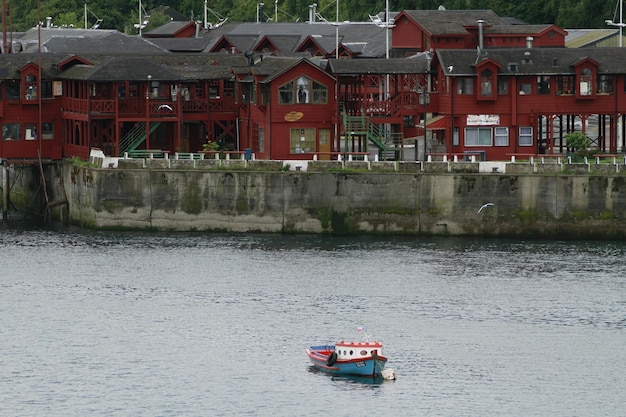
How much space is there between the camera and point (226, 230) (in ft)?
357

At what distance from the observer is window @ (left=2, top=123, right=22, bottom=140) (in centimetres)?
11656

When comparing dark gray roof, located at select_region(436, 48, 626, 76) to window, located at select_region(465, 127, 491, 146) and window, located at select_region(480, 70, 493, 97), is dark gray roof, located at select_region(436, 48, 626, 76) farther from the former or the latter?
window, located at select_region(465, 127, 491, 146)

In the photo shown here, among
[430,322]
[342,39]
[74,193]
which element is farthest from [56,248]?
[342,39]

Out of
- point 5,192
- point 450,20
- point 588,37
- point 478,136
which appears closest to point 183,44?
point 450,20

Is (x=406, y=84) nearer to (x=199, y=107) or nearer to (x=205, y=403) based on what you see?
(x=199, y=107)

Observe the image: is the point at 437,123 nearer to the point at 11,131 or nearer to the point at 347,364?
the point at 11,131

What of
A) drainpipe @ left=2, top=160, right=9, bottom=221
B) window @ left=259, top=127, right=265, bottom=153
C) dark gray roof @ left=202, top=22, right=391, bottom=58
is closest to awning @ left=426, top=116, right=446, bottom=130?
window @ left=259, top=127, right=265, bottom=153

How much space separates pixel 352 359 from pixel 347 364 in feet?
1.77

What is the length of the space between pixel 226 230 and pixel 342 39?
49591mm

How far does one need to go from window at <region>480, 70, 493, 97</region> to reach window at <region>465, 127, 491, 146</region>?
85.9 inches

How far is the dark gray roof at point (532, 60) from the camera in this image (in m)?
115

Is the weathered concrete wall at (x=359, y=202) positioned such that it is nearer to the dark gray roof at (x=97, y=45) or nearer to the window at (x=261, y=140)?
the window at (x=261, y=140)

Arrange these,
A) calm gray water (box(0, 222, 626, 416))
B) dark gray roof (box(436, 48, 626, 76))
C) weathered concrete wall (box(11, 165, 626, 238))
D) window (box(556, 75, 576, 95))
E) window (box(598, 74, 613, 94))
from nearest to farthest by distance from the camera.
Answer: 1. calm gray water (box(0, 222, 626, 416))
2. weathered concrete wall (box(11, 165, 626, 238))
3. dark gray roof (box(436, 48, 626, 76))
4. window (box(556, 75, 576, 95))
5. window (box(598, 74, 613, 94))

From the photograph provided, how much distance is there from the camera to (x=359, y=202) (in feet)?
353
